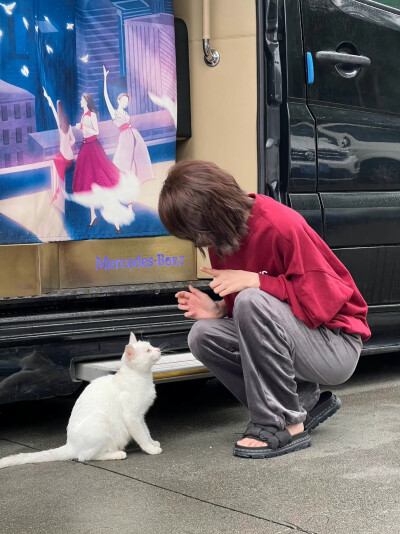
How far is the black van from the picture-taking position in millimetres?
3453

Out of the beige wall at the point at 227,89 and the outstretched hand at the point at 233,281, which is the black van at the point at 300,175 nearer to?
the beige wall at the point at 227,89

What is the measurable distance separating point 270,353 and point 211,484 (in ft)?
1.71

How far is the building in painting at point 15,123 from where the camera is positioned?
3641 mm

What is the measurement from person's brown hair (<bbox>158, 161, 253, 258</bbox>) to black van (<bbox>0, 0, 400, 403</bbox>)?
2.28 feet

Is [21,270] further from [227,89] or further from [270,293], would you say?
[227,89]

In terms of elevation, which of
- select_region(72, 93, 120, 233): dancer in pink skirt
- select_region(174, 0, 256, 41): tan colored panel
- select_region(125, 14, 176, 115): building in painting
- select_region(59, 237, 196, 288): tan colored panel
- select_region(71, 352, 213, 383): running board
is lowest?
select_region(71, 352, 213, 383): running board

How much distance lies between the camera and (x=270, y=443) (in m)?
3.12

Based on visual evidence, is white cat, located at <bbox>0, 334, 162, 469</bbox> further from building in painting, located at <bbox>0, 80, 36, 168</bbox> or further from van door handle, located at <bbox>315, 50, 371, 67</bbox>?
van door handle, located at <bbox>315, 50, 371, 67</bbox>

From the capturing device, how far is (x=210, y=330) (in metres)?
3.30

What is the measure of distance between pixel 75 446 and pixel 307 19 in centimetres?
221

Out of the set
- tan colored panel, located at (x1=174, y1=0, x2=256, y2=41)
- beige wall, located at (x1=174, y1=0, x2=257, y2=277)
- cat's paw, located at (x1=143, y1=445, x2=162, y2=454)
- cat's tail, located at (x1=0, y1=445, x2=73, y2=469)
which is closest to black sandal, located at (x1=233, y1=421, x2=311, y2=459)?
cat's paw, located at (x1=143, y1=445, x2=162, y2=454)

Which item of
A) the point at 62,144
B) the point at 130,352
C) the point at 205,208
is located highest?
the point at 62,144

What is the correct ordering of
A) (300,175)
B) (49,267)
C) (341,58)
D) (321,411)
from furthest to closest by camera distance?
(341,58)
(300,175)
(49,267)
(321,411)

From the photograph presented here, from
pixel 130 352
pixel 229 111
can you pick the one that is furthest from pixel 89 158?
pixel 130 352
